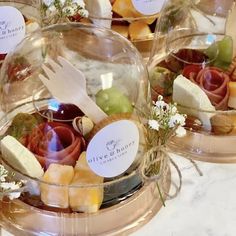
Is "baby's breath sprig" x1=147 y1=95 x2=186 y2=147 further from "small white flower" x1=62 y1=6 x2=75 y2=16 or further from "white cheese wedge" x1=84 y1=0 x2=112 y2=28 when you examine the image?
"white cheese wedge" x1=84 y1=0 x2=112 y2=28

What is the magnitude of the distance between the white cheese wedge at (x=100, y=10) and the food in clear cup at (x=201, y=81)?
16 cm

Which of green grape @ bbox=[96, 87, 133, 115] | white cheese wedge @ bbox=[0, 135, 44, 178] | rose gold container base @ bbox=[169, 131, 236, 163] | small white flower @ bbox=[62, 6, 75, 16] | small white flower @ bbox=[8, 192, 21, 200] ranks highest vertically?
small white flower @ bbox=[62, 6, 75, 16]

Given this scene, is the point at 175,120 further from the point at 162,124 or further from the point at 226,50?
the point at 226,50

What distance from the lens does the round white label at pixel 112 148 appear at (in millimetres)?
848

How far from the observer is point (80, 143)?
892mm

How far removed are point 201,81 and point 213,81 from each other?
3cm

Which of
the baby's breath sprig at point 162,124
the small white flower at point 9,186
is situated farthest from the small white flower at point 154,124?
the small white flower at point 9,186

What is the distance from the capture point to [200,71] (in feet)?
3.64

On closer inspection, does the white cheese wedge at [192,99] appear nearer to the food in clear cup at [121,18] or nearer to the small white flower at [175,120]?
the small white flower at [175,120]

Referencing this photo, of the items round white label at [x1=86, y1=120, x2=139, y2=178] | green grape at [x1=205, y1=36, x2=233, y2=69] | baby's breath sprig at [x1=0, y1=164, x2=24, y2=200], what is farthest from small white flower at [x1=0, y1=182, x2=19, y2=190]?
green grape at [x1=205, y1=36, x2=233, y2=69]

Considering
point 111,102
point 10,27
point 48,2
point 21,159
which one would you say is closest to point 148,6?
point 48,2

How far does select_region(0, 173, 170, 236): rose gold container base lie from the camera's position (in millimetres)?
863

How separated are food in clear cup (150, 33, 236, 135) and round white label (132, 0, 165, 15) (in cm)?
11

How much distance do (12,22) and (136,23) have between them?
11.9 inches
